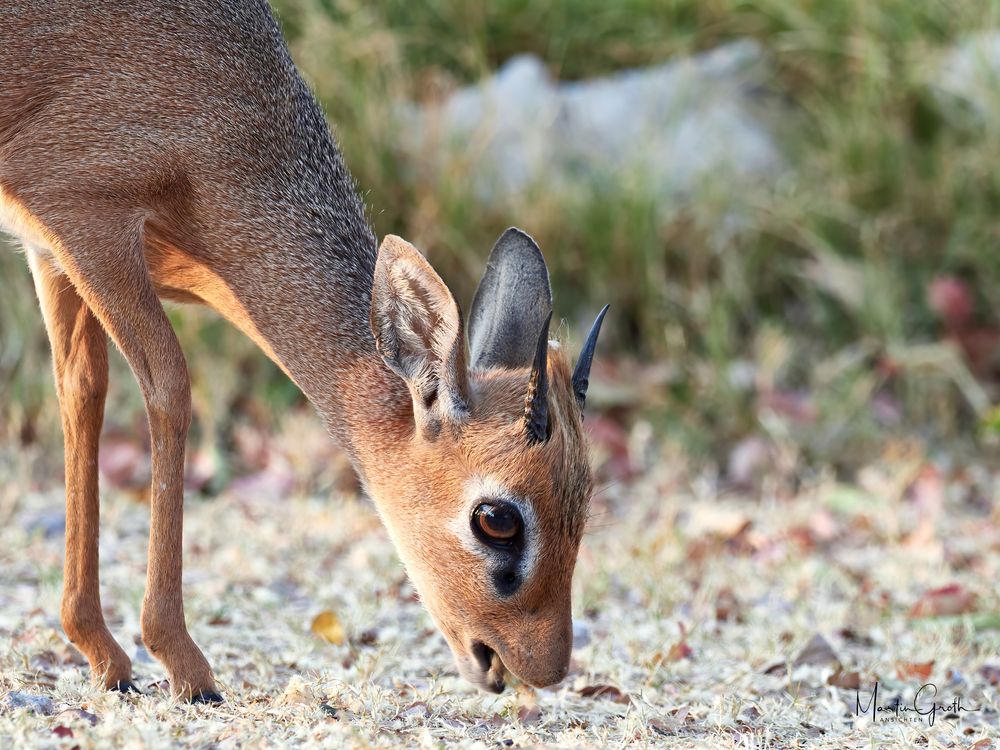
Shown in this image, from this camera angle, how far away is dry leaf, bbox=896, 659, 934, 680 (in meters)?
4.97

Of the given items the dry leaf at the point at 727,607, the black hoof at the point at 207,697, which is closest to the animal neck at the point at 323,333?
the black hoof at the point at 207,697

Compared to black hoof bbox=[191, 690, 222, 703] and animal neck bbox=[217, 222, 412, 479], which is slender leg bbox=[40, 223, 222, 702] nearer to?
black hoof bbox=[191, 690, 222, 703]

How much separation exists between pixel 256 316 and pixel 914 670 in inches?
102

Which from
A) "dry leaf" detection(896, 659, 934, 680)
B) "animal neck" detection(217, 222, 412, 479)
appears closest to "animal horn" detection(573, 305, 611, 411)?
"animal neck" detection(217, 222, 412, 479)

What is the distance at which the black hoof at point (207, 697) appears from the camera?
13.3 ft

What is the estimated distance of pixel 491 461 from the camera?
400cm

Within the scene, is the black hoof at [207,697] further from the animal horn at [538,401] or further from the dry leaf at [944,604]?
the dry leaf at [944,604]

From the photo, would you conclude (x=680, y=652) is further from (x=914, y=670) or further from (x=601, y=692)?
(x=914, y=670)

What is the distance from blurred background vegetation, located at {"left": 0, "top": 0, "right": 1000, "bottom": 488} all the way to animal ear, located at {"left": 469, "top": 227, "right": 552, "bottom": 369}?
3587mm

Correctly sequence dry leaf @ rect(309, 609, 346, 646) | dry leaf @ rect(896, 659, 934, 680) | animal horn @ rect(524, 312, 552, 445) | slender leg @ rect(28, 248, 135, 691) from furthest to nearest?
dry leaf @ rect(309, 609, 346, 646), dry leaf @ rect(896, 659, 934, 680), slender leg @ rect(28, 248, 135, 691), animal horn @ rect(524, 312, 552, 445)

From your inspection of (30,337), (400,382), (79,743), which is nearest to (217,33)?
(400,382)

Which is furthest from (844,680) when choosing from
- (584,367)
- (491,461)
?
(491,461)

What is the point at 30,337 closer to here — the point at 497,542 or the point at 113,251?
the point at 113,251

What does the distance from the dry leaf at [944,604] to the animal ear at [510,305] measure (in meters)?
2.37
